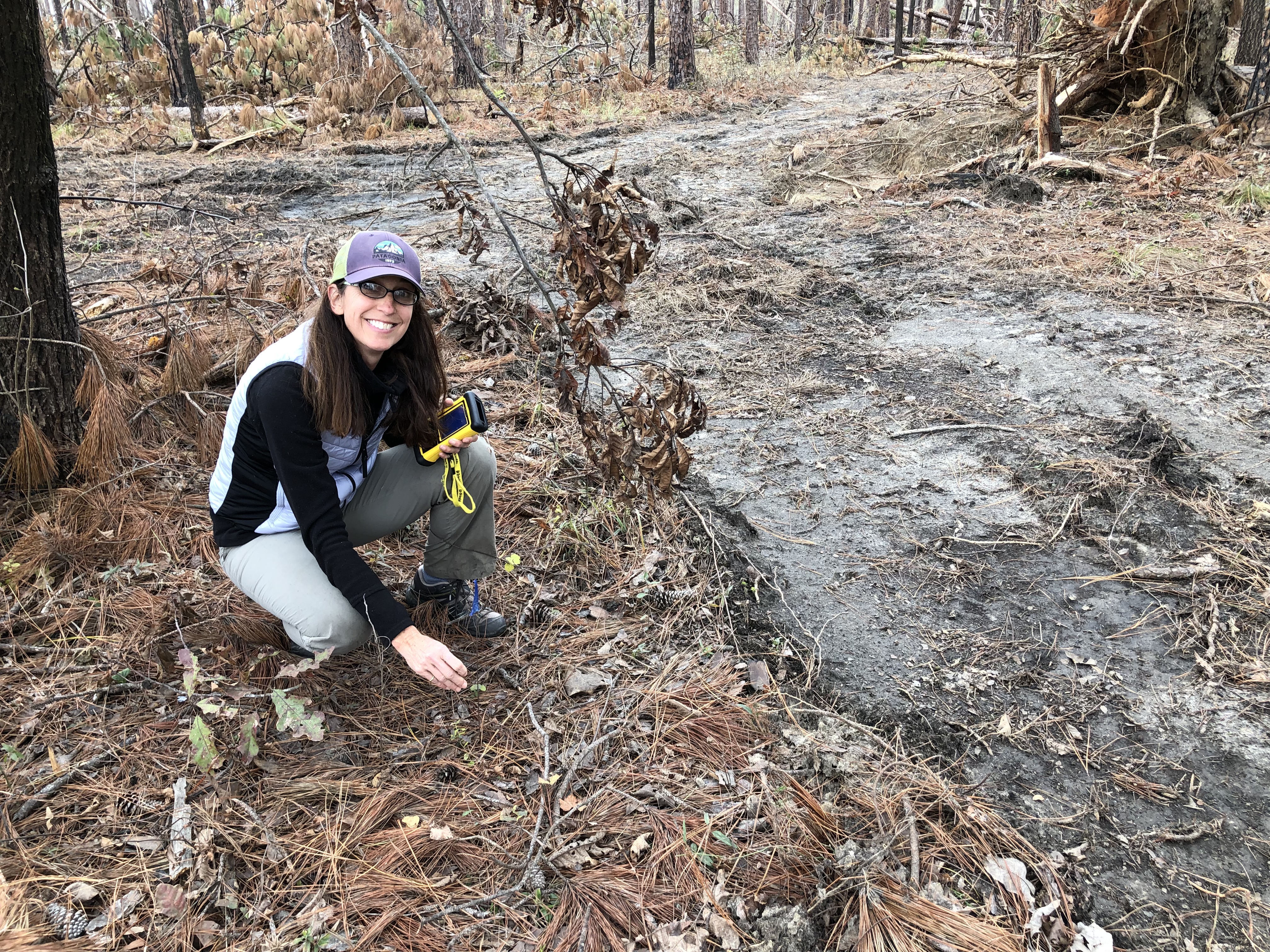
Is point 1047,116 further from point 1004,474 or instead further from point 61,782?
point 61,782

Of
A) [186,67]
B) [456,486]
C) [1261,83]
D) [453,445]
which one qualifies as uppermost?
[186,67]

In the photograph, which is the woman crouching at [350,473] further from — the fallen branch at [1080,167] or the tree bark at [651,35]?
the tree bark at [651,35]

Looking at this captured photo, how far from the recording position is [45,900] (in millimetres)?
1850

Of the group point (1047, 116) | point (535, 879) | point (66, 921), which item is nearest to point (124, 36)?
point (1047, 116)

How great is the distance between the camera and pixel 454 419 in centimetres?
265

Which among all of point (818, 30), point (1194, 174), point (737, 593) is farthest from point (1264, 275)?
point (818, 30)

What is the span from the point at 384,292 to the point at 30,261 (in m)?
1.77

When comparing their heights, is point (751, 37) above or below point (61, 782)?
above

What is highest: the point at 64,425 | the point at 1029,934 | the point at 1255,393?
the point at 64,425

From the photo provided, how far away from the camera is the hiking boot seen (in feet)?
9.27

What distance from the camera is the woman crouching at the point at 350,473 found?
2.25 m

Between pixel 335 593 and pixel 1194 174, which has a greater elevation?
pixel 1194 174

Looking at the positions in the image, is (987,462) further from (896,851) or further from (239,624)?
(239,624)

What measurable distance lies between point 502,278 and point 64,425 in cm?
330
